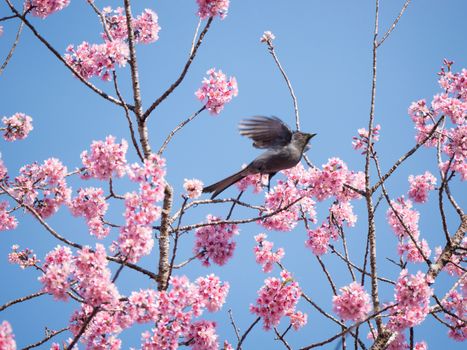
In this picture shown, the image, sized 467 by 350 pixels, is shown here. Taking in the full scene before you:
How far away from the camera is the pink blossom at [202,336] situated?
173 inches

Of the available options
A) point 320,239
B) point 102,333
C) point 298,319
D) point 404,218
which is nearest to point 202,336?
point 102,333

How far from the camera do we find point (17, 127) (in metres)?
7.37

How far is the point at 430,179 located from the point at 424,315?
132 inches

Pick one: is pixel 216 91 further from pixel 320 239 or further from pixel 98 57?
pixel 320 239

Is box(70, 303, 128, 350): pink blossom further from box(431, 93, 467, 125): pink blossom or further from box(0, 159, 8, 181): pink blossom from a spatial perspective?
box(431, 93, 467, 125): pink blossom

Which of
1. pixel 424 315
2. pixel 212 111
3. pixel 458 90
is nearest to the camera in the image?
pixel 424 315

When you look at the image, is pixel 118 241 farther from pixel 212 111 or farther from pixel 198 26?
pixel 198 26

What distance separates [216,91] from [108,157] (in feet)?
6.34

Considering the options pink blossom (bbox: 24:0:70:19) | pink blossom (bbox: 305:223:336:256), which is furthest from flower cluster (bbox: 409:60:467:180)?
pink blossom (bbox: 24:0:70:19)

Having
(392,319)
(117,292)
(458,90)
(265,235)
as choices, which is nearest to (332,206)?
(265,235)

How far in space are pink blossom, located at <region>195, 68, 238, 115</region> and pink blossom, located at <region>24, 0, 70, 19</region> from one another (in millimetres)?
2506

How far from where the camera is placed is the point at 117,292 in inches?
148

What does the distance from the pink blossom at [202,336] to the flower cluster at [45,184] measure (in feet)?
8.15

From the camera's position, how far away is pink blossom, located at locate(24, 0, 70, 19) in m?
6.10
